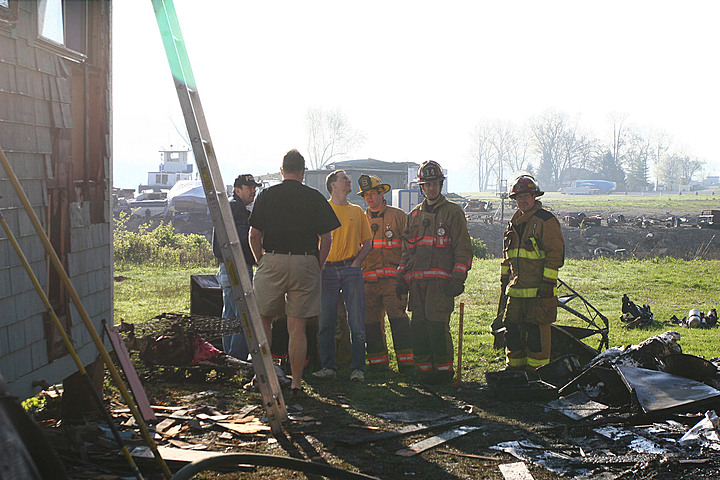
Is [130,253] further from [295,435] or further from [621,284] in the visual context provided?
[295,435]

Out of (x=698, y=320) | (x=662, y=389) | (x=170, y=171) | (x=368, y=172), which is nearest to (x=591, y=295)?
(x=698, y=320)

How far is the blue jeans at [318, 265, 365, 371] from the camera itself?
6898 millimetres

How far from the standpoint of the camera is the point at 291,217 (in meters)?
5.79

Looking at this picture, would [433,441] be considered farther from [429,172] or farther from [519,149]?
[519,149]

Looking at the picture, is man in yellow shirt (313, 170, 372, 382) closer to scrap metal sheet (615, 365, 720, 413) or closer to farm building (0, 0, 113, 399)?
farm building (0, 0, 113, 399)

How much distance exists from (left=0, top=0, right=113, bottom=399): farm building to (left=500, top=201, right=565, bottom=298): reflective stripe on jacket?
13.1 feet

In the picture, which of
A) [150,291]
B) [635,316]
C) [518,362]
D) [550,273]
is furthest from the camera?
[150,291]

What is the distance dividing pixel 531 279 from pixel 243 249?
300cm

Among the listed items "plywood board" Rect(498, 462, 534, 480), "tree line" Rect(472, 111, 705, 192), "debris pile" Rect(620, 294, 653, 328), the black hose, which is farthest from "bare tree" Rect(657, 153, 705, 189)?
the black hose

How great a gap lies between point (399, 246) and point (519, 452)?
314 cm

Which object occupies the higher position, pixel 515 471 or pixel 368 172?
pixel 368 172

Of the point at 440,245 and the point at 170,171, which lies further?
the point at 170,171

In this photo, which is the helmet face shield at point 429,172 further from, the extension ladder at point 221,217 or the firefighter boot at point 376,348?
the extension ladder at point 221,217

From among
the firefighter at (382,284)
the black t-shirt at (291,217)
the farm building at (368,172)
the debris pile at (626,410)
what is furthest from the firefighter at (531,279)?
the farm building at (368,172)
